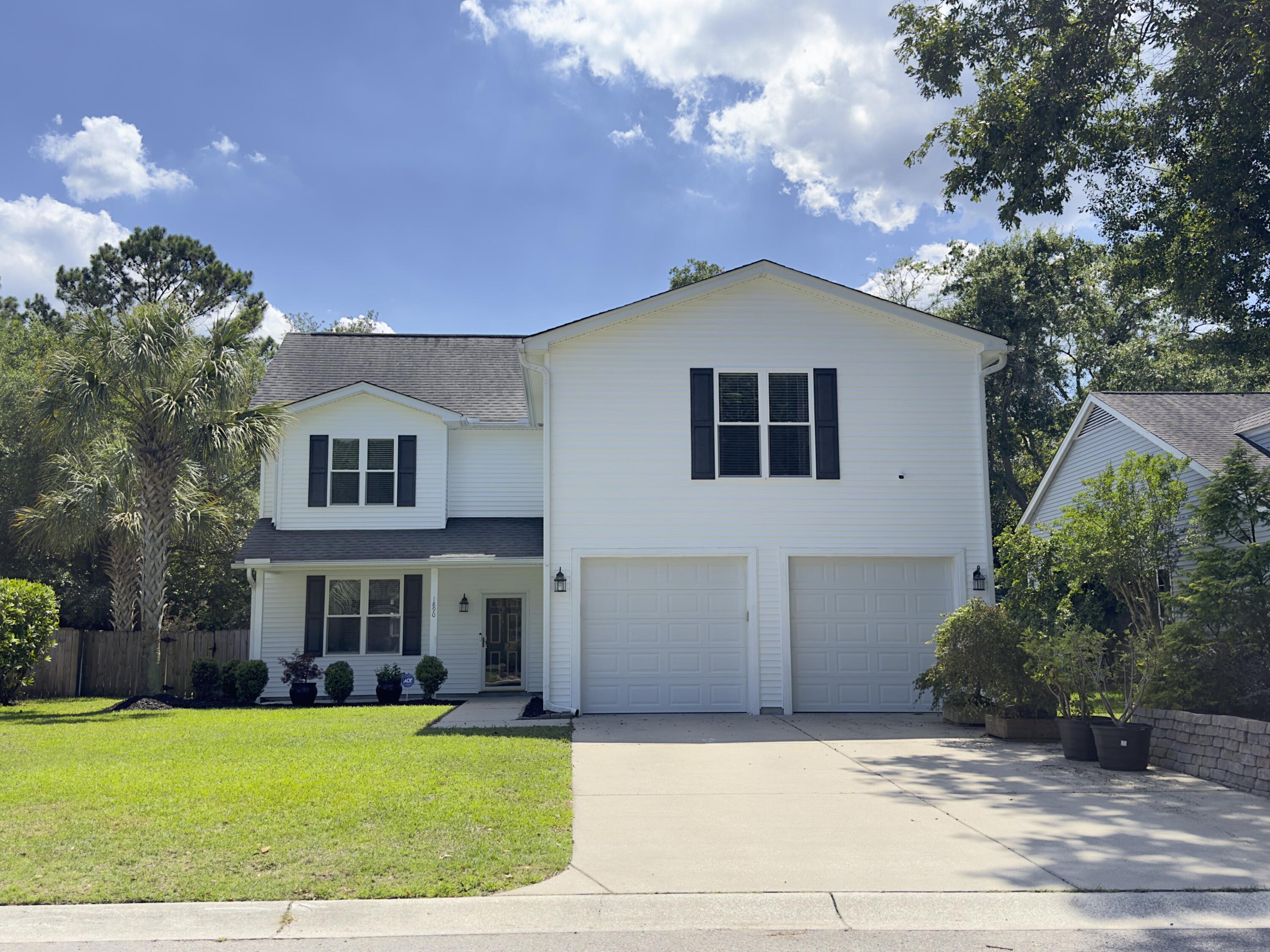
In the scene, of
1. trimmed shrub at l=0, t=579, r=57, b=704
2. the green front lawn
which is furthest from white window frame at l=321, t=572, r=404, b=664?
the green front lawn

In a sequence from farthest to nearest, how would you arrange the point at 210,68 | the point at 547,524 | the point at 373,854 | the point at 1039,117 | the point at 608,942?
the point at 210,68 < the point at 547,524 < the point at 1039,117 < the point at 373,854 < the point at 608,942

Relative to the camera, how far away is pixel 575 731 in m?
12.7

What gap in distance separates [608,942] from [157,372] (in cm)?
1488

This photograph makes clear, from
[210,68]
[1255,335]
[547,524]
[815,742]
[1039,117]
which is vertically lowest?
[815,742]

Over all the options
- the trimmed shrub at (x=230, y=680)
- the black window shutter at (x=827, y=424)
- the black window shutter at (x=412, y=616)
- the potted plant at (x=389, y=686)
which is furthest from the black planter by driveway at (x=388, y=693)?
the black window shutter at (x=827, y=424)

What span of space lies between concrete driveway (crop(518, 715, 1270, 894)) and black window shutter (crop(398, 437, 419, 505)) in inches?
360

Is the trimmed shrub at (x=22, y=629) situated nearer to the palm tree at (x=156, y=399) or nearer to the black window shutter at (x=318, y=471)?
the palm tree at (x=156, y=399)

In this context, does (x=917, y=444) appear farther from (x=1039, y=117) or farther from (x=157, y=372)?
(x=157, y=372)

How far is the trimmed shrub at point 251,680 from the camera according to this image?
1794 cm

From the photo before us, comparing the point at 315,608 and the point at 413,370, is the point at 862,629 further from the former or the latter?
the point at 413,370

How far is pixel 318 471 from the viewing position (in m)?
19.6

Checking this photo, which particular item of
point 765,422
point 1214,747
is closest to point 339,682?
point 765,422

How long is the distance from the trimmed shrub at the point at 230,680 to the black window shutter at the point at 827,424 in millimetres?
11137

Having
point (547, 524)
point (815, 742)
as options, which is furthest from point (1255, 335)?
point (547, 524)
